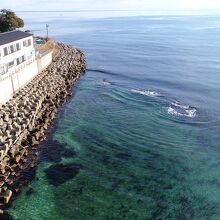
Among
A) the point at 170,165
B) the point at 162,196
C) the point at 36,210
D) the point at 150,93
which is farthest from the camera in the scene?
the point at 150,93

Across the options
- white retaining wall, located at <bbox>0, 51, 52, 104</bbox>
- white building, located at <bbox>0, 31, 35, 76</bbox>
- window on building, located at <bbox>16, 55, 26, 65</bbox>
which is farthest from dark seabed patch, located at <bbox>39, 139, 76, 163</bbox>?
window on building, located at <bbox>16, 55, 26, 65</bbox>

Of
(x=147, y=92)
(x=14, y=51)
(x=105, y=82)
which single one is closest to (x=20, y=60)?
(x=14, y=51)

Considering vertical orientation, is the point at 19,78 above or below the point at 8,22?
below

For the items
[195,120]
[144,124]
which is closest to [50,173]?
[144,124]

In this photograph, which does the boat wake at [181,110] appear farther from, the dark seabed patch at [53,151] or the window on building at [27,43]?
the window on building at [27,43]

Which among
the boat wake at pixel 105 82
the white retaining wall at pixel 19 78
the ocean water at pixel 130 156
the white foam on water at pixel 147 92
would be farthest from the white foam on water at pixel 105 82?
the white retaining wall at pixel 19 78

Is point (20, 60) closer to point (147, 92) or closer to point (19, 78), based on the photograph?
point (19, 78)

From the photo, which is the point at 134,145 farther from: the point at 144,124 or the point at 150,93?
the point at 150,93
